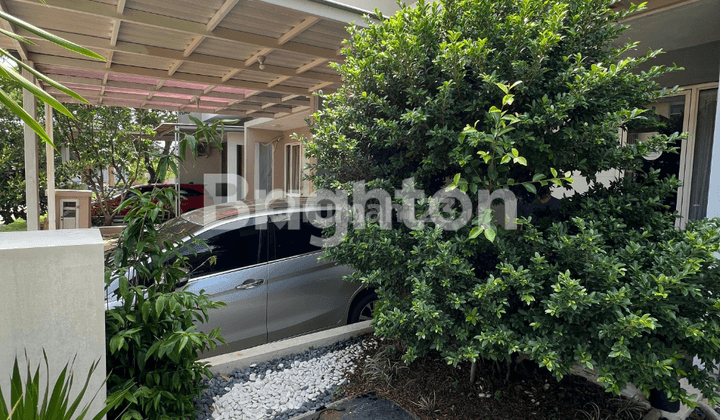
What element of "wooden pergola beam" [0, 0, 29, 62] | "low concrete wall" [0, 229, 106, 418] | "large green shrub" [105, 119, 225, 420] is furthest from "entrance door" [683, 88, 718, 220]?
"wooden pergola beam" [0, 0, 29, 62]

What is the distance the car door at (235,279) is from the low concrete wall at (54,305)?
161 centimetres

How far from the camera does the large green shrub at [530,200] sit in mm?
2055

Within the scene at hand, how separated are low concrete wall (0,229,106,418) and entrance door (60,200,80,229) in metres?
7.78

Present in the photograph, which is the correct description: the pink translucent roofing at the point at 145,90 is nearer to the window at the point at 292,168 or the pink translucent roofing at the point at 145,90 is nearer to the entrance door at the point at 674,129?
the window at the point at 292,168

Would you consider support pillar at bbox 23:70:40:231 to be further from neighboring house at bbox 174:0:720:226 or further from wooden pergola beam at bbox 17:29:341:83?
neighboring house at bbox 174:0:720:226

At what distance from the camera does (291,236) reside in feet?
13.9

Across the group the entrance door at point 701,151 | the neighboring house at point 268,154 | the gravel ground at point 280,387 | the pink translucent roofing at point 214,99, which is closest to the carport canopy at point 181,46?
the pink translucent roofing at point 214,99

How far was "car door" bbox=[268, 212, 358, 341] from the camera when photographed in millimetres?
4016

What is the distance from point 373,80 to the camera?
2875 millimetres

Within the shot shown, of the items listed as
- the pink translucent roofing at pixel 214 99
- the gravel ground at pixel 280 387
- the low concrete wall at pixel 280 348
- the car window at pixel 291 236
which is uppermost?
the pink translucent roofing at pixel 214 99

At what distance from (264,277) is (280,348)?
2.23 feet

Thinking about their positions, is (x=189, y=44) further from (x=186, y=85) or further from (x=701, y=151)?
(x=701, y=151)

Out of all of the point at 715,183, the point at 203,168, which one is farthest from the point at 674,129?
Result: the point at 203,168

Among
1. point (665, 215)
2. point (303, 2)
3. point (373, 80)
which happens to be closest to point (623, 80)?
point (665, 215)
